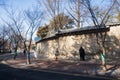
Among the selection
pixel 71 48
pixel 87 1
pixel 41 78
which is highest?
pixel 87 1

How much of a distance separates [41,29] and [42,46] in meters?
19.0

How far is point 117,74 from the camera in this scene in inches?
750

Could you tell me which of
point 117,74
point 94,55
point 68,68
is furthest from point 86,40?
point 117,74

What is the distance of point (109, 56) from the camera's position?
30.9 m

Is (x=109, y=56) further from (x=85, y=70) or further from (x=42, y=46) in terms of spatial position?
(x=42, y=46)

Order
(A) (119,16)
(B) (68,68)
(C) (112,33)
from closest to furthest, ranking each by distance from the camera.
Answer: (B) (68,68), (C) (112,33), (A) (119,16)

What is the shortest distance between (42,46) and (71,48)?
13.2 m

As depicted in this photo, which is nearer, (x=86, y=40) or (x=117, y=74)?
(x=117, y=74)

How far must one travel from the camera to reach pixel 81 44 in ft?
114

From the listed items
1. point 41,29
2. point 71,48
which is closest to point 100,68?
point 71,48

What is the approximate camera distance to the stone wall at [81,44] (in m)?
30.4

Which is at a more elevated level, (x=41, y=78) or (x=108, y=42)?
(x=108, y=42)

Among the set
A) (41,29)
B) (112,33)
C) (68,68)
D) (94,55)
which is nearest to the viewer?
(68,68)

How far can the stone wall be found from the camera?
1196 inches
